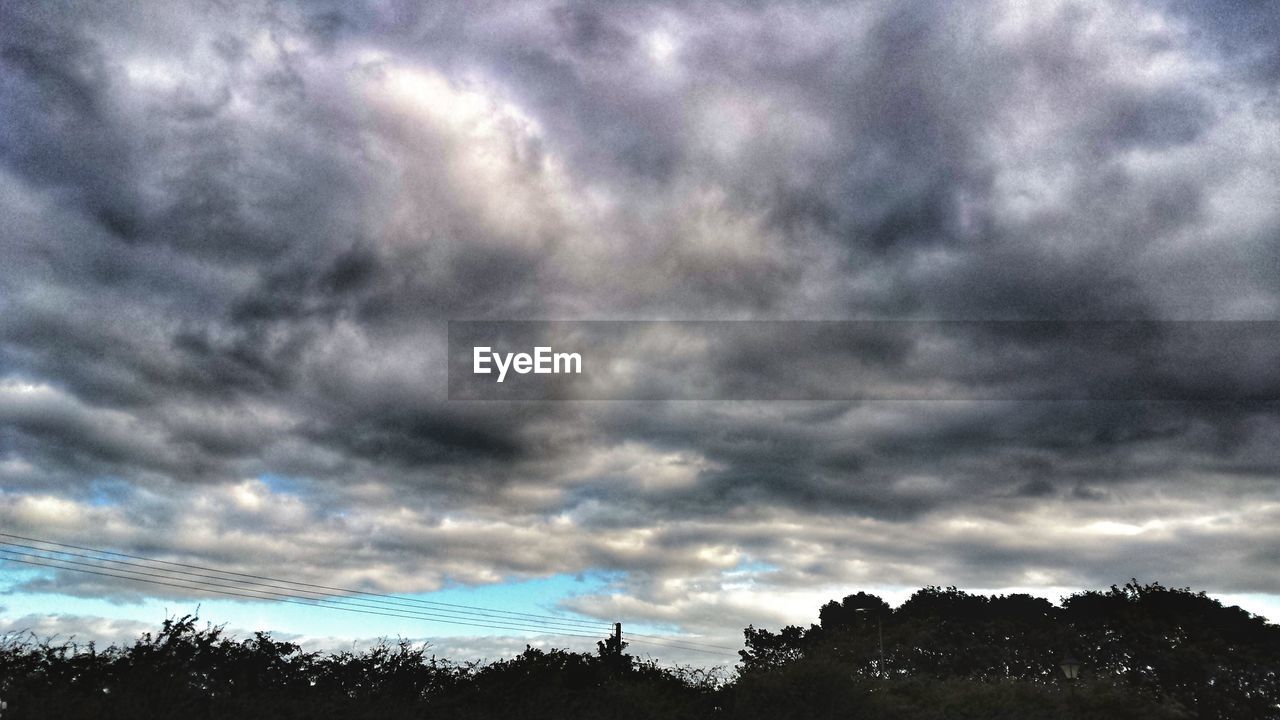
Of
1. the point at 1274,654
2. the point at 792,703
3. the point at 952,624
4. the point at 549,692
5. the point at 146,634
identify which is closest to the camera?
the point at 146,634

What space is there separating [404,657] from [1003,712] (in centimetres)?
2736

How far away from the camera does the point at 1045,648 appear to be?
81.8 meters

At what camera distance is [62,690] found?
21891 millimetres

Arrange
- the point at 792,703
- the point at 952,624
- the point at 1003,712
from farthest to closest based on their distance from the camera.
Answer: the point at 952,624 < the point at 1003,712 < the point at 792,703

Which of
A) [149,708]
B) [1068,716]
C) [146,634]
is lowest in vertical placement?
[1068,716]

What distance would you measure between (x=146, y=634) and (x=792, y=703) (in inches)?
904

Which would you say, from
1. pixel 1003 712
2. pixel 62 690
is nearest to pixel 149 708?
pixel 62 690

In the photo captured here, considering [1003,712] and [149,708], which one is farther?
[1003,712]

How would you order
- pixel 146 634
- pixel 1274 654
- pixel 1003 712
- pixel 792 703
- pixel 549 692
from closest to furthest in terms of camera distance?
pixel 146 634 → pixel 549 692 → pixel 792 703 → pixel 1003 712 → pixel 1274 654

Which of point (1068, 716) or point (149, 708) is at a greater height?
point (149, 708)

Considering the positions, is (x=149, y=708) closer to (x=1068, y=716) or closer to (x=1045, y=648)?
(x=1068, y=716)

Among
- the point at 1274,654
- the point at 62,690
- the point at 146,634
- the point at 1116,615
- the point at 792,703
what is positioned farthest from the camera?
the point at 1116,615

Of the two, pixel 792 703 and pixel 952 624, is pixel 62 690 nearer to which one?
pixel 792 703

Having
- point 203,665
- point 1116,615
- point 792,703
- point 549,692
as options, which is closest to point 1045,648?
point 1116,615
